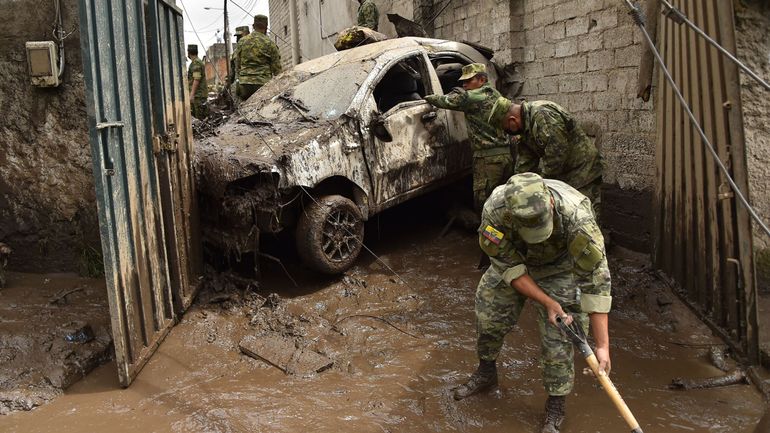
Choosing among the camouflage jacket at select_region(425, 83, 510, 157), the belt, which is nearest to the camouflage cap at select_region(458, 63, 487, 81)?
the camouflage jacket at select_region(425, 83, 510, 157)

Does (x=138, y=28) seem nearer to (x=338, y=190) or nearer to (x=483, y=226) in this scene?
(x=338, y=190)

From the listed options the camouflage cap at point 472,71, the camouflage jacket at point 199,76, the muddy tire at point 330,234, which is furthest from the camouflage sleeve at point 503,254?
the camouflage jacket at point 199,76

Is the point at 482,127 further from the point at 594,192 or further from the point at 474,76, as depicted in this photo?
the point at 594,192

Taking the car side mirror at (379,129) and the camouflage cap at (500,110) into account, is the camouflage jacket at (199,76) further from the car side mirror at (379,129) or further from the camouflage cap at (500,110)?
the camouflage cap at (500,110)

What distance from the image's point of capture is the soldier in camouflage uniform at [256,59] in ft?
24.6

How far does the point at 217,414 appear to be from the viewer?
9.82ft

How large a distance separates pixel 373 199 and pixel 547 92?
2.64 m

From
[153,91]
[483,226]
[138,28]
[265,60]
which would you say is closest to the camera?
[483,226]

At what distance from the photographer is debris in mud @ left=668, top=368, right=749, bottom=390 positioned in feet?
10.5

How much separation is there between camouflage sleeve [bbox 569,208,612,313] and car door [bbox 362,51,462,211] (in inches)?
95.5

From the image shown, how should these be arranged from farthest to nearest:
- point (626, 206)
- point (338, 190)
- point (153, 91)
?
point (626, 206) < point (338, 190) < point (153, 91)

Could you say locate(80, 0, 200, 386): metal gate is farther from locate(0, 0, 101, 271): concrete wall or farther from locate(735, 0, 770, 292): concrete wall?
locate(735, 0, 770, 292): concrete wall

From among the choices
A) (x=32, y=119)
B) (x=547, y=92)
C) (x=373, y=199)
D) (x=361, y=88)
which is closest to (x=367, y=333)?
(x=373, y=199)

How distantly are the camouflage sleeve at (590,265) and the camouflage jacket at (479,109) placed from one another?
7.87 ft
